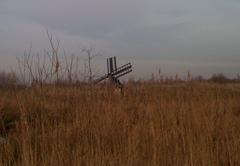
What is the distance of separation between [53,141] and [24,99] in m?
0.75

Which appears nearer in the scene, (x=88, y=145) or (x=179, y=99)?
(x=88, y=145)

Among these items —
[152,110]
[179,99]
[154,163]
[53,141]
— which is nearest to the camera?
[154,163]

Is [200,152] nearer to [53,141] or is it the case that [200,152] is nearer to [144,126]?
[144,126]

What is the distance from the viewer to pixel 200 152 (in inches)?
186

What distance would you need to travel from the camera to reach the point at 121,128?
575 centimetres

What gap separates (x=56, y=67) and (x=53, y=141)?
872 mm

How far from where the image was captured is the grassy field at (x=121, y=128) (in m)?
4.63

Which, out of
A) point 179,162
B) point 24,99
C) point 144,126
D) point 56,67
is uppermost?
point 56,67

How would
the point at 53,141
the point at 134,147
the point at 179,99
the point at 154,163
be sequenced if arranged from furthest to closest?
the point at 179,99, the point at 53,141, the point at 134,147, the point at 154,163

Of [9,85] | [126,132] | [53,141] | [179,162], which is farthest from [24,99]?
[179,162]

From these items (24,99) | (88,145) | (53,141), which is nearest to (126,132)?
(88,145)

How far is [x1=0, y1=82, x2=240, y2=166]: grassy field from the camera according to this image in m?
4.63

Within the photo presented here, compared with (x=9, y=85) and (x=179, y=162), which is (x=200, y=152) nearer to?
(x=179, y=162)

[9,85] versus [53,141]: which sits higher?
[9,85]
